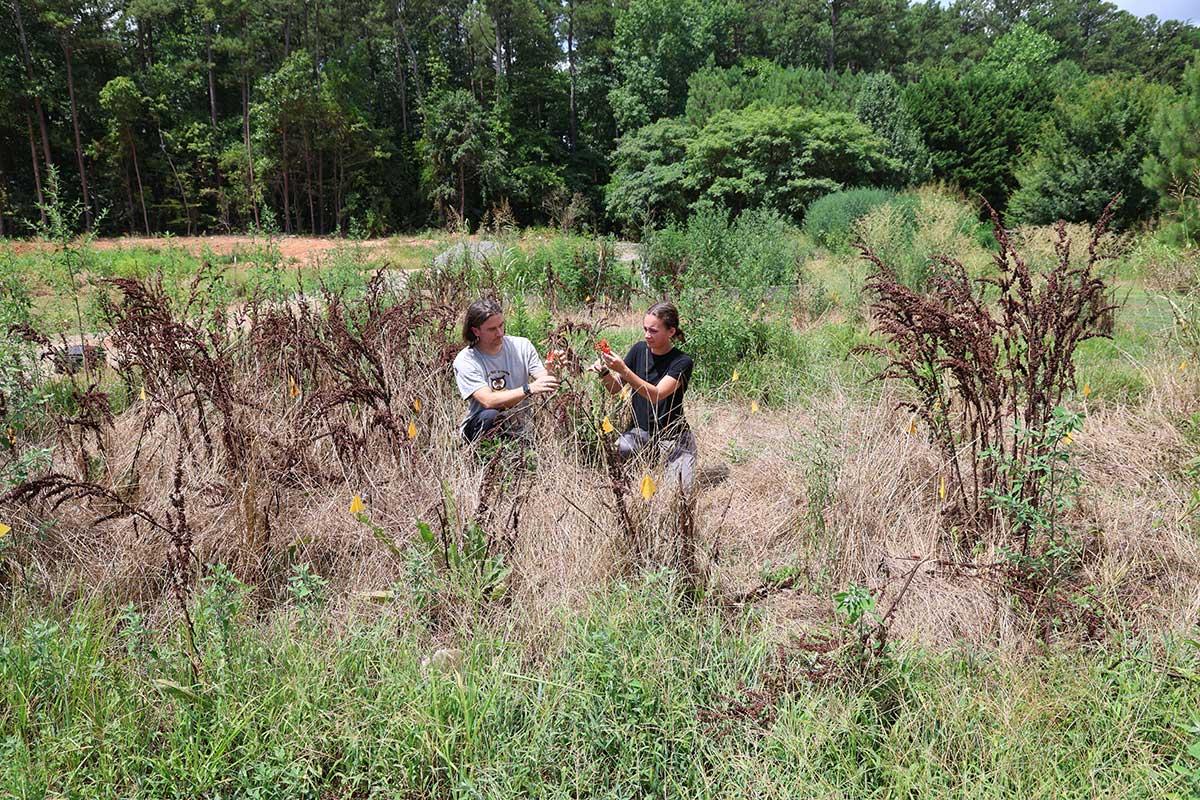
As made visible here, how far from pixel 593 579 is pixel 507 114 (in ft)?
101

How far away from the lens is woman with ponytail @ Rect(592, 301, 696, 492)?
10.8 feet

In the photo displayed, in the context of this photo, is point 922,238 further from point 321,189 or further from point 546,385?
point 321,189

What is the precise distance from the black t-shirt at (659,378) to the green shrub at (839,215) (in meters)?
7.51

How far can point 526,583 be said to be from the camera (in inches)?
94.2

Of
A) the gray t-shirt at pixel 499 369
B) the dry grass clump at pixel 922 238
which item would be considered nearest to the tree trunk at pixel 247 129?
the dry grass clump at pixel 922 238

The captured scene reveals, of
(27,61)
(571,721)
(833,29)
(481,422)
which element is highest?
(833,29)

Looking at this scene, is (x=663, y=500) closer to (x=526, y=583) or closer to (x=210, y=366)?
(x=526, y=583)

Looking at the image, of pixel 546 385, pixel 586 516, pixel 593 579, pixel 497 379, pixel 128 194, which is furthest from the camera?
pixel 128 194

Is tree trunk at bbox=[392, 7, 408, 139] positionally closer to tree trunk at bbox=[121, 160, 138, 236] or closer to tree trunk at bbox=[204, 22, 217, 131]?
tree trunk at bbox=[204, 22, 217, 131]

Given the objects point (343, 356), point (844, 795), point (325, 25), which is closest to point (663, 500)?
point (844, 795)

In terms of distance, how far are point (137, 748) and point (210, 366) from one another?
155 cm

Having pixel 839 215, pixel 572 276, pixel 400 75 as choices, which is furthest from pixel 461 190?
pixel 572 276

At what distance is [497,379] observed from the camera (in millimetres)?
3666

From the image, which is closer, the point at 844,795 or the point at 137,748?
the point at 844,795
